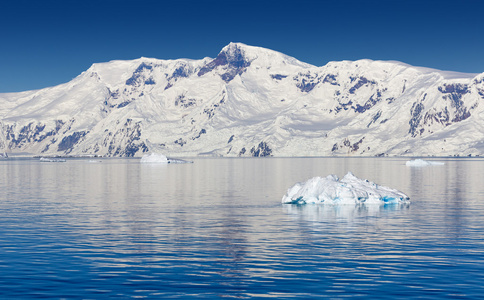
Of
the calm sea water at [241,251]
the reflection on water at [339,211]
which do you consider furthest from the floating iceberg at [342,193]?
the calm sea water at [241,251]

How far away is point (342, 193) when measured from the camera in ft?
216

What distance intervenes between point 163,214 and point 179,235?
1492cm

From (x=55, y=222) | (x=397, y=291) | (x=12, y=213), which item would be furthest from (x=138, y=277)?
(x=12, y=213)

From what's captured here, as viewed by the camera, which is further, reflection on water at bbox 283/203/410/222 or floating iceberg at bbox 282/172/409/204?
floating iceberg at bbox 282/172/409/204

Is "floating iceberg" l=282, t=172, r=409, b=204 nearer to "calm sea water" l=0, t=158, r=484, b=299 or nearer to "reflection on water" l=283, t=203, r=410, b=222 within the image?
"reflection on water" l=283, t=203, r=410, b=222

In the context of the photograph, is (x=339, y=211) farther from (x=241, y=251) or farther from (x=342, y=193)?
(x=241, y=251)

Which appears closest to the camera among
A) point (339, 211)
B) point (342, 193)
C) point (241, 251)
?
point (241, 251)

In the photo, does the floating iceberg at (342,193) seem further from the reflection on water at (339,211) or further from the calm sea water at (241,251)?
the calm sea water at (241,251)

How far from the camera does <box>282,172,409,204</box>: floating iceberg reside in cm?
6569

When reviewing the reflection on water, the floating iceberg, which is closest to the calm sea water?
the reflection on water

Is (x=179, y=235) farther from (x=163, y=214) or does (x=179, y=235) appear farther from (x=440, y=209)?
(x=440, y=209)

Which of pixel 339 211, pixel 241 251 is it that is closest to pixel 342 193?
pixel 339 211

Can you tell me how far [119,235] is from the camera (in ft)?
147

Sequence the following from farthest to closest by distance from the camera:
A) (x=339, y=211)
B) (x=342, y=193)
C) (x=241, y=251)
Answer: (x=342, y=193), (x=339, y=211), (x=241, y=251)
